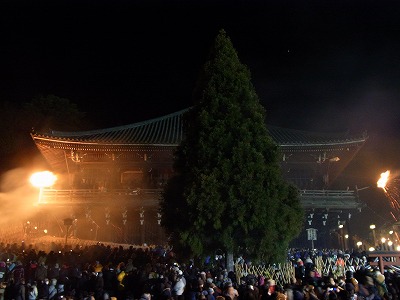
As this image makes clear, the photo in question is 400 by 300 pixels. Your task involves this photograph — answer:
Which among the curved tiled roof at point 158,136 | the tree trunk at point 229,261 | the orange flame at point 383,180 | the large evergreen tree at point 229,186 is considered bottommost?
the tree trunk at point 229,261

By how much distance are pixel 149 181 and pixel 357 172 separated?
2042 cm

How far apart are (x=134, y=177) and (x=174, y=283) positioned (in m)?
16.9

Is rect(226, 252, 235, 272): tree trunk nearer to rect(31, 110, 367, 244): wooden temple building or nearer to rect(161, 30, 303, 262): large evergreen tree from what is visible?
rect(161, 30, 303, 262): large evergreen tree

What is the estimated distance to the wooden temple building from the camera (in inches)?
1017

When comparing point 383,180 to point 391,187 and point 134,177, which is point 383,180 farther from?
point 134,177

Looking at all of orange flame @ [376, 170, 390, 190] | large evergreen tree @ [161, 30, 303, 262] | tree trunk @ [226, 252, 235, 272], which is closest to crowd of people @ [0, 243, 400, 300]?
tree trunk @ [226, 252, 235, 272]

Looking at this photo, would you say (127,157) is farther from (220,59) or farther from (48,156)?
(220,59)

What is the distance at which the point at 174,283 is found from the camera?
37.8 ft

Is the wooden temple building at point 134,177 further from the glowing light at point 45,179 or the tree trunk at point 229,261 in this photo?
the tree trunk at point 229,261

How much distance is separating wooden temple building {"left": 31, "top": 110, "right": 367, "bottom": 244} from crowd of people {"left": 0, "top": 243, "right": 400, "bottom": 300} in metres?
9.62

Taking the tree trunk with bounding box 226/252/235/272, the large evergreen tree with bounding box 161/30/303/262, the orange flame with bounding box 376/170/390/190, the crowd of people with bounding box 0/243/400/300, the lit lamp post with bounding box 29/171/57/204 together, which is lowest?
the crowd of people with bounding box 0/243/400/300

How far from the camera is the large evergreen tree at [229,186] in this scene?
11820 mm

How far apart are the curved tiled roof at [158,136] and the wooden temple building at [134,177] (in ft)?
0.20

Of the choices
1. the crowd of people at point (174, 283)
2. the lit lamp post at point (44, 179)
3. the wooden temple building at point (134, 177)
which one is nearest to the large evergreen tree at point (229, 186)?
the crowd of people at point (174, 283)
